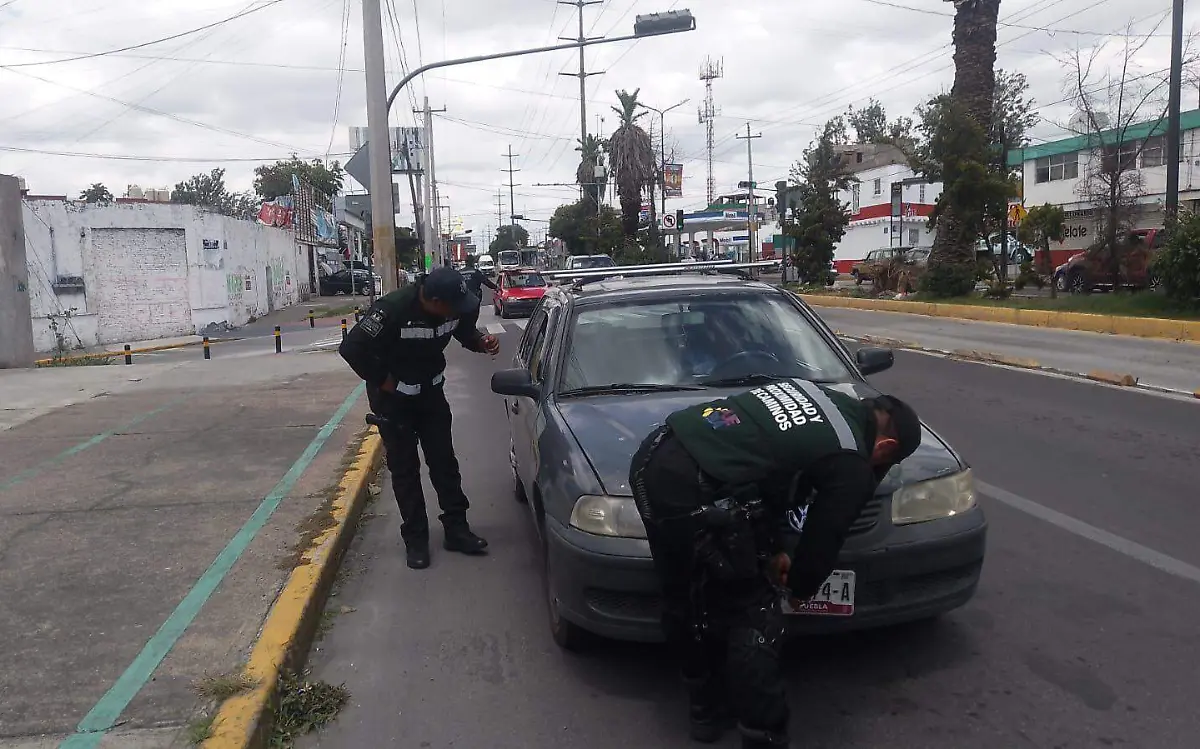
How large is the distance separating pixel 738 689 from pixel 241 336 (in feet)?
84.1

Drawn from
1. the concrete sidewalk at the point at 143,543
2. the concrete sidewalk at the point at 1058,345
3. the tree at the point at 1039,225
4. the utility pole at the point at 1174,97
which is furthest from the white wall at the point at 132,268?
the tree at the point at 1039,225

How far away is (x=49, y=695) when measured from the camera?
369 centimetres

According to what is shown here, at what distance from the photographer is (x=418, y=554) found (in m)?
5.46

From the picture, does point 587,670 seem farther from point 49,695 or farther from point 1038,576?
point 1038,576

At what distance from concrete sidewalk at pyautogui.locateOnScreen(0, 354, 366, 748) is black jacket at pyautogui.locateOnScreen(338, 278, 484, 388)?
1118mm

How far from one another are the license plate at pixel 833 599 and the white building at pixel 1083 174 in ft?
102

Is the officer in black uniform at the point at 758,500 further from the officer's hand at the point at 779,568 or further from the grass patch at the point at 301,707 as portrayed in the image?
the grass patch at the point at 301,707

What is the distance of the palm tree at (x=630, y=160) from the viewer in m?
49.4

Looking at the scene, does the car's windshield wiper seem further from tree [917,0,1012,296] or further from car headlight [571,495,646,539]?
tree [917,0,1012,296]

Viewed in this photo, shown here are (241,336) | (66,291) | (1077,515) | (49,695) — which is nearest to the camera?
(49,695)

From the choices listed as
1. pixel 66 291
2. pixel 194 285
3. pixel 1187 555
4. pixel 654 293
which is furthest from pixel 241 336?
pixel 1187 555

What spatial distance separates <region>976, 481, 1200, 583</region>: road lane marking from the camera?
16.5 feet

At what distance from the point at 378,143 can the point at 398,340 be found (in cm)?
970

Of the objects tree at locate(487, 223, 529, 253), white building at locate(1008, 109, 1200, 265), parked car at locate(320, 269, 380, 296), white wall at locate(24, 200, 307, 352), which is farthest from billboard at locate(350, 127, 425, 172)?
tree at locate(487, 223, 529, 253)
